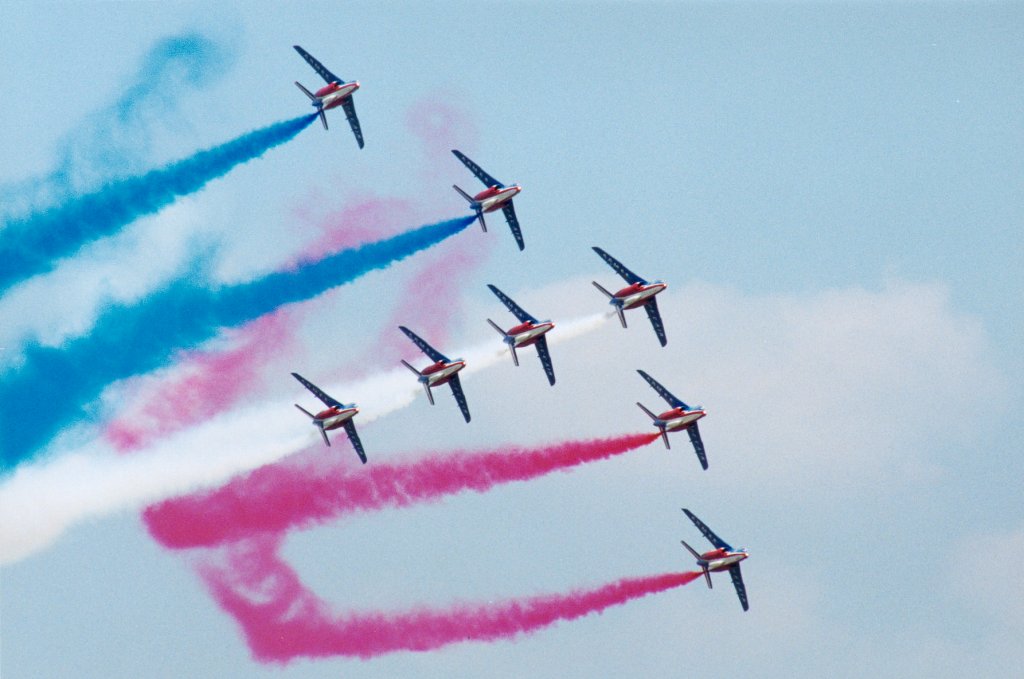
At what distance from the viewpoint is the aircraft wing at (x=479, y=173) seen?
7225 cm

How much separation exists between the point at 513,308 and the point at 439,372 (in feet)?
16.0

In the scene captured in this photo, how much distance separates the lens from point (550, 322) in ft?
232

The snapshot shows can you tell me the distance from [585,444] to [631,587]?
6.75 m

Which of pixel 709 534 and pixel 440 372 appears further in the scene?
pixel 709 534

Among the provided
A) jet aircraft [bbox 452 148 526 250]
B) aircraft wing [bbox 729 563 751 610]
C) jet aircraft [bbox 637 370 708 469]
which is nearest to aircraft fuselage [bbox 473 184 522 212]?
jet aircraft [bbox 452 148 526 250]

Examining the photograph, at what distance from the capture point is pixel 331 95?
234ft

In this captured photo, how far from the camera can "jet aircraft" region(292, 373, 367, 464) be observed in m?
68.2

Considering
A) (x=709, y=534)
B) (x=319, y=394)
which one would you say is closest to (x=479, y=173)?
(x=319, y=394)

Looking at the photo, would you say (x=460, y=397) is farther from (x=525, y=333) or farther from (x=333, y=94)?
(x=333, y=94)

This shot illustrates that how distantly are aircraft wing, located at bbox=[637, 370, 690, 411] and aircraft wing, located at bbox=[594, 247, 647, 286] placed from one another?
191 inches

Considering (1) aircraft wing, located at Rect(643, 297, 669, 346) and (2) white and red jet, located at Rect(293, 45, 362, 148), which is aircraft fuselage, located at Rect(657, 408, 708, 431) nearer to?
(1) aircraft wing, located at Rect(643, 297, 669, 346)

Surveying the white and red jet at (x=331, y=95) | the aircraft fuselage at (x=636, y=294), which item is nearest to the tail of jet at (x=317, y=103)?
the white and red jet at (x=331, y=95)

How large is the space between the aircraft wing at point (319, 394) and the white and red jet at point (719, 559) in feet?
54.3

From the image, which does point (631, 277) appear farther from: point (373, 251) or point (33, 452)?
point (33, 452)
